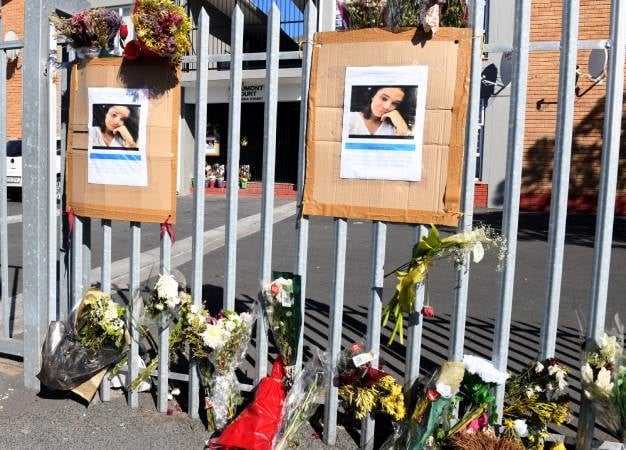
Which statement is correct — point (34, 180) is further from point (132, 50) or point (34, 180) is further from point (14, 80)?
point (14, 80)

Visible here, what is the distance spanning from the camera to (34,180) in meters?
3.73

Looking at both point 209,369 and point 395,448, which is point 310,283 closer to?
point 209,369

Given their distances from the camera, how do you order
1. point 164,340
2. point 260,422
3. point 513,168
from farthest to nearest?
point 164,340
point 260,422
point 513,168

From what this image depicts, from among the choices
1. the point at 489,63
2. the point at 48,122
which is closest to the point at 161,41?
the point at 48,122

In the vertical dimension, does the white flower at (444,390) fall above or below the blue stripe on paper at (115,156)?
below

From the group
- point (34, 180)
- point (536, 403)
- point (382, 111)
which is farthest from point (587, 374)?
point (34, 180)

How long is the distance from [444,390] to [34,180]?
2806mm

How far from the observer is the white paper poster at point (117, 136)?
3.44 metres

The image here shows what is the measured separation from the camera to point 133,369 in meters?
3.62

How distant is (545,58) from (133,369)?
14700 mm

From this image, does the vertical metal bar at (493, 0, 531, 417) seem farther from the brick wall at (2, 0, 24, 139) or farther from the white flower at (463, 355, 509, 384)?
the brick wall at (2, 0, 24, 139)

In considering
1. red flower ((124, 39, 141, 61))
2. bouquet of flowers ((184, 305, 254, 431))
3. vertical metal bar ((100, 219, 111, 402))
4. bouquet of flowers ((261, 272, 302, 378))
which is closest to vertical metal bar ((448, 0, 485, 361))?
bouquet of flowers ((261, 272, 302, 378))

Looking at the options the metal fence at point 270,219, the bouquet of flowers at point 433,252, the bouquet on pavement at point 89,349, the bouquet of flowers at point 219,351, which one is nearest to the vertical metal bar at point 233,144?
the metal fence at point 270,219

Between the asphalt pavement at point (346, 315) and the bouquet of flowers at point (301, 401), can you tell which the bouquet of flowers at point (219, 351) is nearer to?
the asphalt pavement at point (346, 315)
